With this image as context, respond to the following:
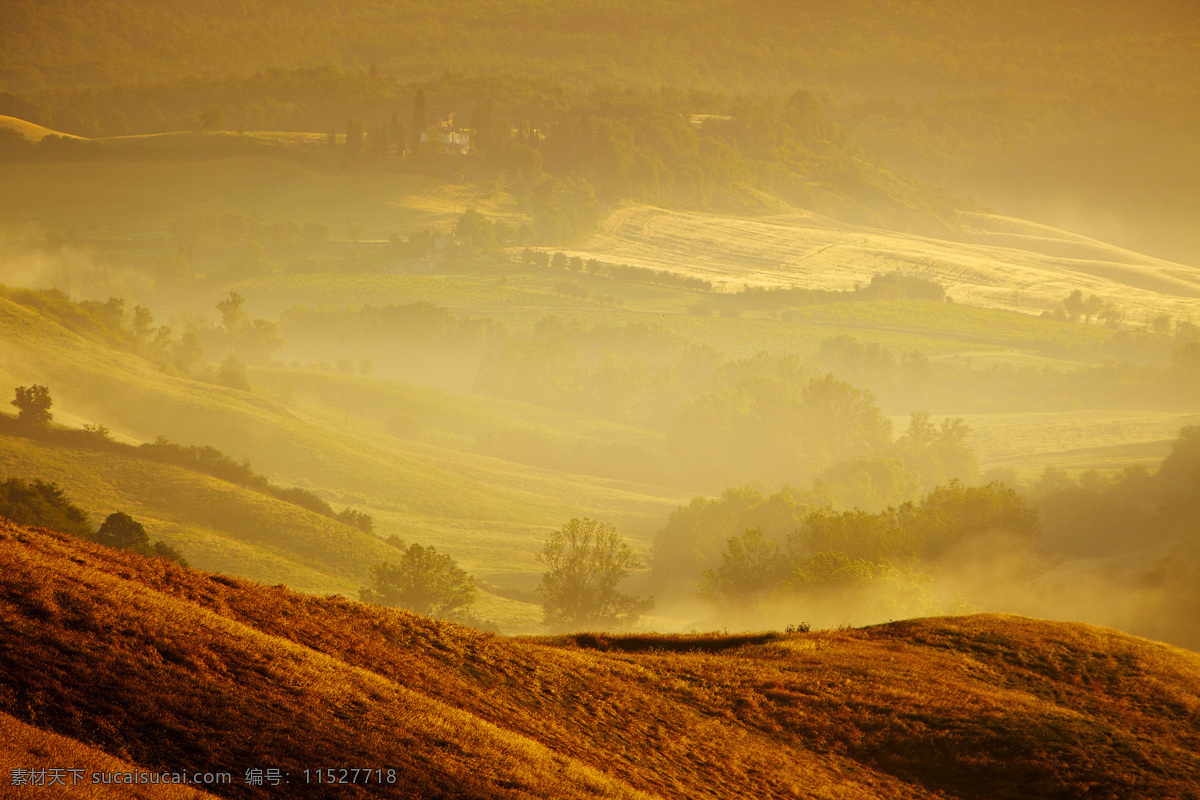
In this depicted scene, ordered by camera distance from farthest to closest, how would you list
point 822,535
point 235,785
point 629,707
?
point 822,535 < point 629,707 < point 235,785

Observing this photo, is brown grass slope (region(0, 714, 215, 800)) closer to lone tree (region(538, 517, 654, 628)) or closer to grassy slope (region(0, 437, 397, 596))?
lone tree (region(538, 517, 654, 628))

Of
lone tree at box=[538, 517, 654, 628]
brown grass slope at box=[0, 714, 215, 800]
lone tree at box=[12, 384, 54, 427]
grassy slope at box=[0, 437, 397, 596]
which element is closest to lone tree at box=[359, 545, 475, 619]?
lone tree at box=[538, 517, 654, 628]

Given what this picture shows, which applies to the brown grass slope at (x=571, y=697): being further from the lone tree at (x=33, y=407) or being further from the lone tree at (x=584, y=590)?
the lone tree at (x=33, y=407)

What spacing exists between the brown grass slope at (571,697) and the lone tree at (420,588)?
52.7 metres

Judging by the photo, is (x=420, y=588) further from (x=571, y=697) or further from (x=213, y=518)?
(x=571, y=697)

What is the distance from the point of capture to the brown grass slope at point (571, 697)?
49.2ft

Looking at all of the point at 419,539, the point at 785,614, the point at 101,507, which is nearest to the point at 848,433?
the point at 419,539

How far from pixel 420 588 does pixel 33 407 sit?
211ft

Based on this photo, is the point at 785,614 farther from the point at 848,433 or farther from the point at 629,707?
the point at 848,433

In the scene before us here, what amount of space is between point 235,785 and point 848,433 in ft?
638

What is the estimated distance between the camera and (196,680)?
1570cm

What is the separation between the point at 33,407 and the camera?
111 m

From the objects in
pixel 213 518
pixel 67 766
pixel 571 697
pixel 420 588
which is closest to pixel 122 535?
pixel 420 588

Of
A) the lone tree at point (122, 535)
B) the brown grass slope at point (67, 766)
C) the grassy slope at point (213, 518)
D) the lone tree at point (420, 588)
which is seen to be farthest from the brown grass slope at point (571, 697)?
the grassy slope at point (213, 518)
